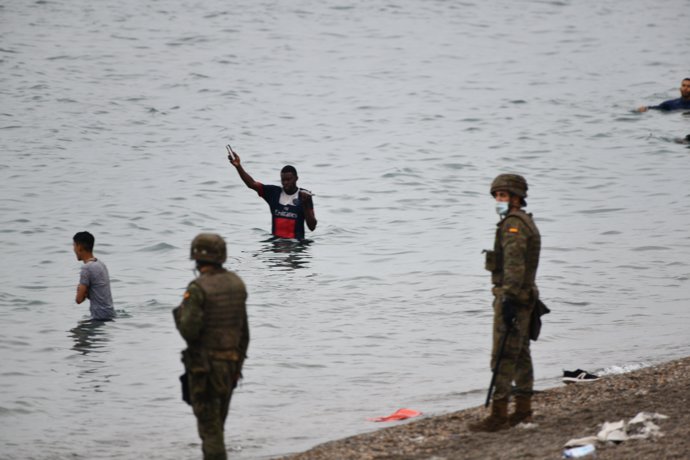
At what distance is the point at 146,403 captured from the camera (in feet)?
38.1

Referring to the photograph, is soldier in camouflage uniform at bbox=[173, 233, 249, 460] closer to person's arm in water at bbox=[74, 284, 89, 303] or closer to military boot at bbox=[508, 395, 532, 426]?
military boot at bbox=[508, 395, 532, 426]

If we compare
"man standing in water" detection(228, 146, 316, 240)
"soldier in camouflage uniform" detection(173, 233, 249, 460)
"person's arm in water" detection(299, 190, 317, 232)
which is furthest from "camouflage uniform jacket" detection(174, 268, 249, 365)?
"person's arm in water" detection(299, 190, 317, 232)

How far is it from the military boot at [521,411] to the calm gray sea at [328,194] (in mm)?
1625

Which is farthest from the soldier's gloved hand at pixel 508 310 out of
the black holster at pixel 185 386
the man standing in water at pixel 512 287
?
the black holster at pixel 185 386

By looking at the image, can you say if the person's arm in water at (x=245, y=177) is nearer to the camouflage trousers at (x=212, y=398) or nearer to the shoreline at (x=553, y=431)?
the shoreline at (x=553, y=431)

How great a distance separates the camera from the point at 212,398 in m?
7.92

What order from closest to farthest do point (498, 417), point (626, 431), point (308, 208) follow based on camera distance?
1. point (626, 431)
2. point (498, 417)
3. point (308, 208)

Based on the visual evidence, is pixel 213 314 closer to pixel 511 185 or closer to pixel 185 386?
pixel 185 386

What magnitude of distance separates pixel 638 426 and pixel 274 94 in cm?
2755

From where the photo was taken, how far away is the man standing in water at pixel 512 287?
29.1 feet

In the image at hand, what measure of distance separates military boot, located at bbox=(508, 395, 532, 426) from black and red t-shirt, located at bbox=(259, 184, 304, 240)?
29.1 feet

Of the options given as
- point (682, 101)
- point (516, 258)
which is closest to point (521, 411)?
point (516, 258)

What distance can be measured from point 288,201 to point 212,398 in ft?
33.6

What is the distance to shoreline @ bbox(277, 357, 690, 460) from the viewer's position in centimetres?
841
